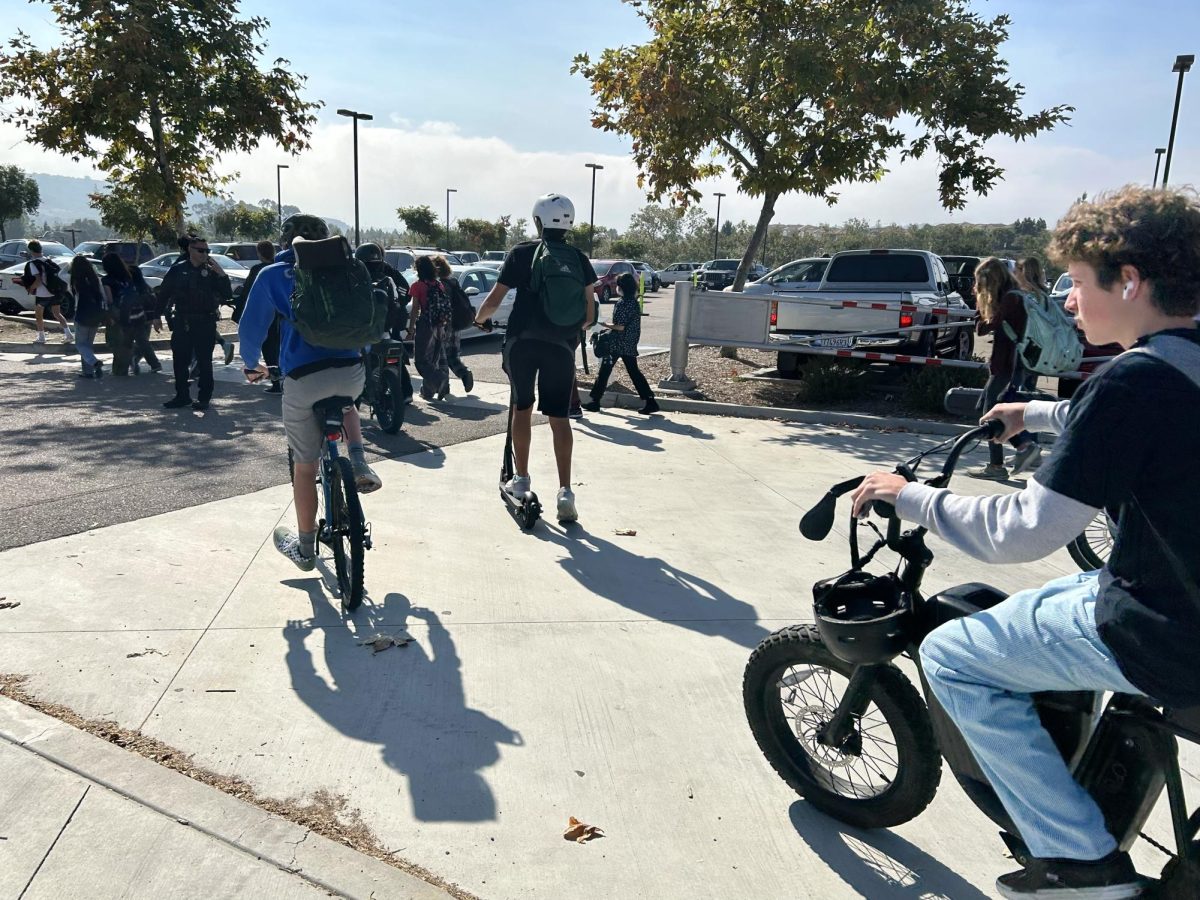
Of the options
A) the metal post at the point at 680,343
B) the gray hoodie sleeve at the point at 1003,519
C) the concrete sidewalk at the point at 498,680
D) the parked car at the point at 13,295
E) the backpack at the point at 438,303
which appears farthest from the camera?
the parked car at the point at 13,295

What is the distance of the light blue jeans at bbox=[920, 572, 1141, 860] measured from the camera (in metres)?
1.98

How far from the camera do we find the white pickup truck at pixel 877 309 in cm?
1213

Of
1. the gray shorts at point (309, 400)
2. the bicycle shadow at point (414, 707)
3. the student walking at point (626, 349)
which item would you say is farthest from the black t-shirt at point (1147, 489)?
the student walking at point (626, 349)

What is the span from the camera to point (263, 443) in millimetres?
8023

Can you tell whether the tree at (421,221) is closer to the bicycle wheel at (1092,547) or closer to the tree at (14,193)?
the tree at (14,193)

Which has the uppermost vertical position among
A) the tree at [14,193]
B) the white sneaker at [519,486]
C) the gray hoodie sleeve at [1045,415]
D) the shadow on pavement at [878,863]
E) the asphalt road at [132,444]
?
the tree at [14,193]

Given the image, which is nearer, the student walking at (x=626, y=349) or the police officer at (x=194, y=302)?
the police officer at (x=194, y=302)

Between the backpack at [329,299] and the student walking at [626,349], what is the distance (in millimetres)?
6091

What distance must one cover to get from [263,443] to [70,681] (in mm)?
4635

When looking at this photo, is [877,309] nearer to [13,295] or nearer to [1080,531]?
[1080,531]

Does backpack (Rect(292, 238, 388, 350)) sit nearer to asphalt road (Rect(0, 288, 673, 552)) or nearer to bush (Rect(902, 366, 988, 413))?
asphalt road (Rect(0, 288, 673, 552))

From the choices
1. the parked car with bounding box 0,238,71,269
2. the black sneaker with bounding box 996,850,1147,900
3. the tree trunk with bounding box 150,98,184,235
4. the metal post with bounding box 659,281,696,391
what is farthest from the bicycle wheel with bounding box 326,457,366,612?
the parked car with bounding box 0,238,71,269

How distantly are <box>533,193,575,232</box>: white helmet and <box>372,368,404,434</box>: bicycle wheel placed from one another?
3303 millimetres

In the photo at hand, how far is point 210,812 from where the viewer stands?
9.18 feet
